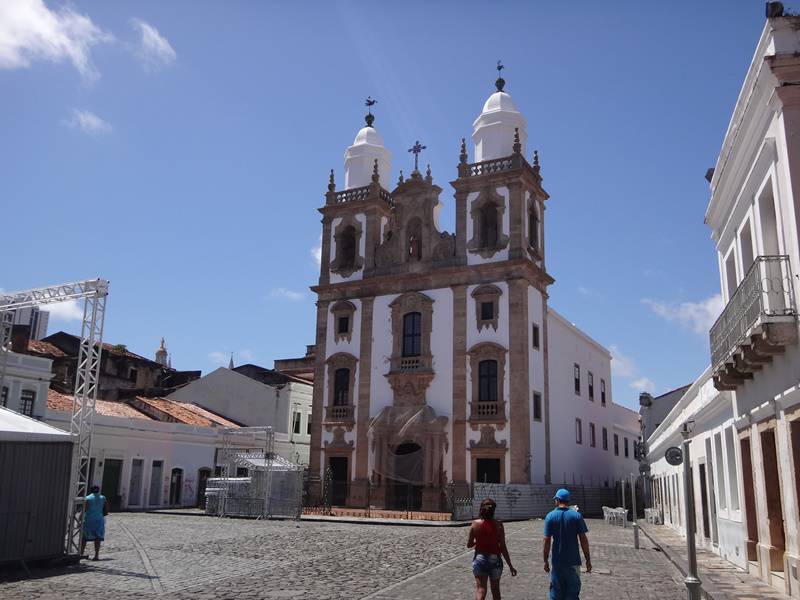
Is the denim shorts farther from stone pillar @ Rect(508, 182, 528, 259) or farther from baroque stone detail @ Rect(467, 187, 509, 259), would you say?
baroque stone detail @ Rect(467, 187, 509, 259)

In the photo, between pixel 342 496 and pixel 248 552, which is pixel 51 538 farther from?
pixel 342 496

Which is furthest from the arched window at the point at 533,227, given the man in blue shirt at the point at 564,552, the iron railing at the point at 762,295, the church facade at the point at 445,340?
the man in blue shirt at the point at 564,552

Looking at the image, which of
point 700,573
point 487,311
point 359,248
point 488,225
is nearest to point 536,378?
point 487,311

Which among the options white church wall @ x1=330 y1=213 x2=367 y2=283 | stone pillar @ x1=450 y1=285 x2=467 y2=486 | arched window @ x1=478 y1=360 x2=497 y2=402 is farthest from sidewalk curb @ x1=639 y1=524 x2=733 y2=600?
white church wall @ x1=330 y1=213 x2=367 y2=283

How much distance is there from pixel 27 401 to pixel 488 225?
75.7 ft

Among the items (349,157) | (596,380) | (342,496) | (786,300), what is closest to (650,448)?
(596,380)

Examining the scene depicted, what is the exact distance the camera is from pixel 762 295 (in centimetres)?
1022

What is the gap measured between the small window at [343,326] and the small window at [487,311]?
769 centimetres

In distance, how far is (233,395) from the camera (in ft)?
155

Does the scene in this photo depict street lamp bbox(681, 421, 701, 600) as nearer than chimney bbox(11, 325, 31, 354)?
Yes

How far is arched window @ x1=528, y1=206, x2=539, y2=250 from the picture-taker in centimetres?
3778

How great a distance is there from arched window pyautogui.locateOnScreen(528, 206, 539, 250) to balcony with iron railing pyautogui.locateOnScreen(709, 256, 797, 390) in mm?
25310

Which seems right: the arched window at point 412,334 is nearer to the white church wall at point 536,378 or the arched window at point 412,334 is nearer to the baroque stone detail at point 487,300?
the baroque stone detail at point 487,300

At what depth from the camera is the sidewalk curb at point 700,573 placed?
1065 centimetres
